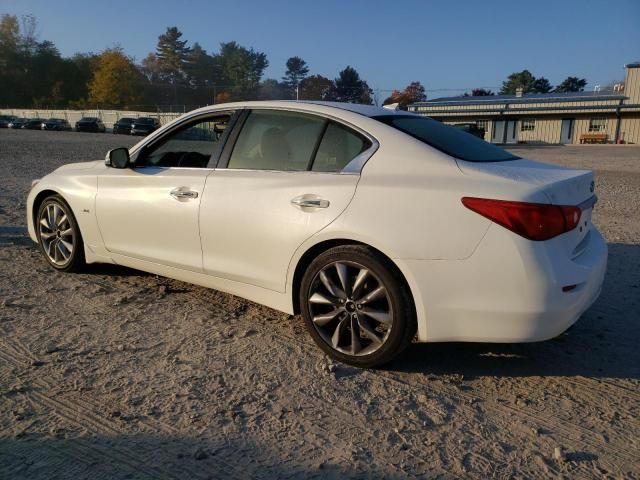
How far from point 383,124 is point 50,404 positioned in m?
2.45

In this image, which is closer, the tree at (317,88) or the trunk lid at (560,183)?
the trunk lid at (560,183)

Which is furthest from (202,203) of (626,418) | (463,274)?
(626,418)

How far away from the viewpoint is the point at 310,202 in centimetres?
320

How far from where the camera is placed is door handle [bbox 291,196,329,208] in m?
3.16

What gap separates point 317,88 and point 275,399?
292ft

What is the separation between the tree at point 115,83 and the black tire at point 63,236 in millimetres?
78868

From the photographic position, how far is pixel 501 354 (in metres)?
3.43

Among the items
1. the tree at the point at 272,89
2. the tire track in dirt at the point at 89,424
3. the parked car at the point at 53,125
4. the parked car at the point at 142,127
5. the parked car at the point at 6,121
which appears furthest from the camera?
the tree at the point at 272,89

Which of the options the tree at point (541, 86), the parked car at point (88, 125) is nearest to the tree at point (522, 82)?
the tree at point (541, 86)

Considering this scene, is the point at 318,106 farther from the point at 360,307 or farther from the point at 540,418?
the point at 540,418

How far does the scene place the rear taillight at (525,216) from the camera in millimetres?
2682

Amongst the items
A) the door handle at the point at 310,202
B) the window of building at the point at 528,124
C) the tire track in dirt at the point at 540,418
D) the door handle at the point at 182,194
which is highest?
the window of building at the point at 528,124

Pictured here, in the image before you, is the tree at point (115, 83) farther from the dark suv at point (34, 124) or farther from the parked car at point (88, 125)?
the parked car at point (88, 125)

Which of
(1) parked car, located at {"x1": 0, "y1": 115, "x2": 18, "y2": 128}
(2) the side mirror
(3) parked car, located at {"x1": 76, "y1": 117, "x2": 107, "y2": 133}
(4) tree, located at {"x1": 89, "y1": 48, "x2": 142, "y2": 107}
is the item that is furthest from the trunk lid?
(4) tree, located at {"x1": 89, "y1": 48, "x2": 142, "y2": 107}
